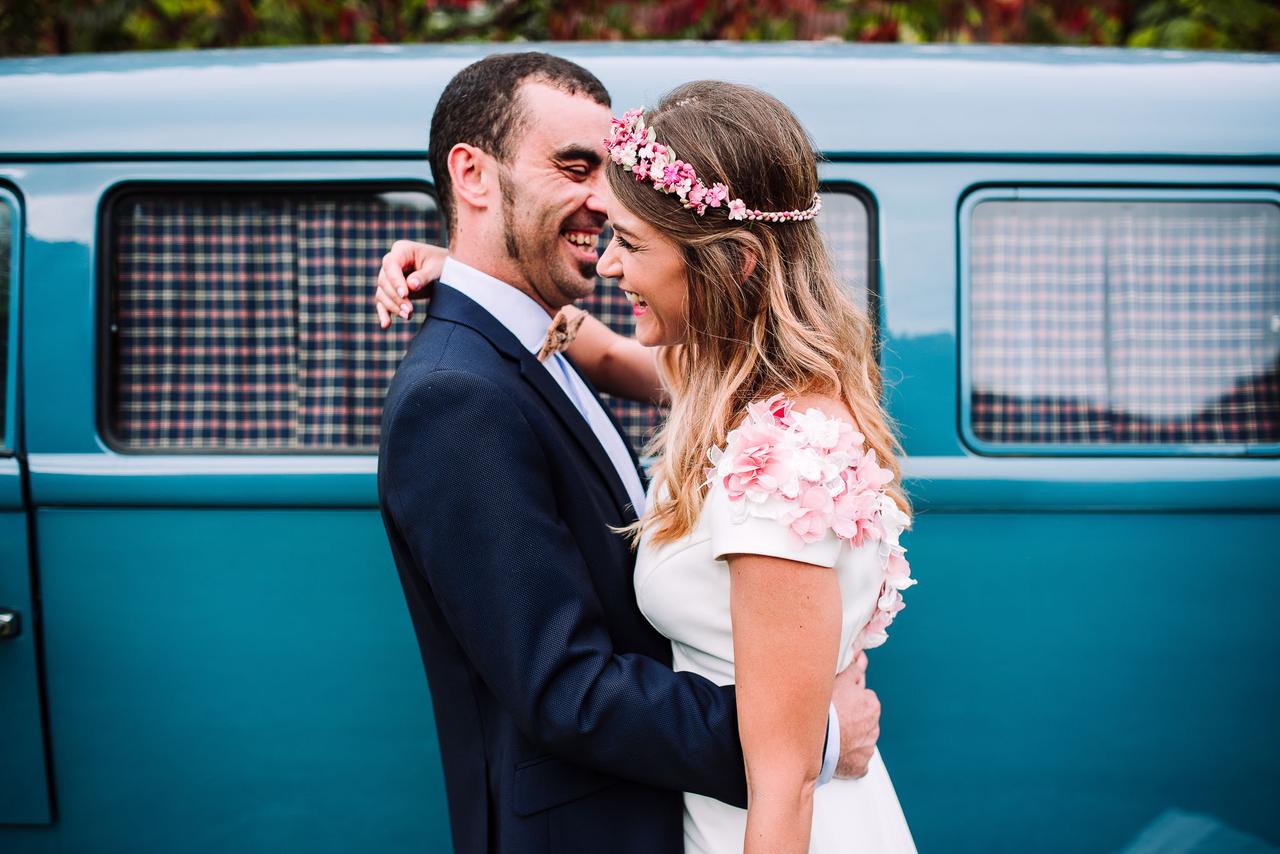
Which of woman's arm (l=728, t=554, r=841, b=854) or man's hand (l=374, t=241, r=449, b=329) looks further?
man's hand (l=374, t=241, r=449, b=329)

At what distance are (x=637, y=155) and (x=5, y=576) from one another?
1.91m

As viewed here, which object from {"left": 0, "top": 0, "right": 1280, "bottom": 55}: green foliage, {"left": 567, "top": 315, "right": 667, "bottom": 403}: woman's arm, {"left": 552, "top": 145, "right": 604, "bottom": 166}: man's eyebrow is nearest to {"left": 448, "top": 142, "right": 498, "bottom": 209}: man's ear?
{"left": 552, "top": 145, "right": 604, "bottom": 166}: man's eyebrow

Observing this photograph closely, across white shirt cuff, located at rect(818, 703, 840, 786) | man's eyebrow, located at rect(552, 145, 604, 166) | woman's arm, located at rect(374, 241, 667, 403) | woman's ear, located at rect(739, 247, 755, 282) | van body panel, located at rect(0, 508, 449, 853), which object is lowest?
van body panel, located at rect(0, 508, 449, 853)

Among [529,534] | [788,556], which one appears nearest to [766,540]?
[788,556]

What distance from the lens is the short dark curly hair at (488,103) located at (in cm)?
187

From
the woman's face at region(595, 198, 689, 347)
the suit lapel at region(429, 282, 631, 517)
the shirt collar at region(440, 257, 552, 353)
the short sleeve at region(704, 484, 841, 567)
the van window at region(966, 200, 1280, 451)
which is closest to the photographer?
the short sleeve at region(704, 484, 841, 567)

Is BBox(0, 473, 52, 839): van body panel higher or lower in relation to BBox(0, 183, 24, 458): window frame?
lower

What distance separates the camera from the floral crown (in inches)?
57.7

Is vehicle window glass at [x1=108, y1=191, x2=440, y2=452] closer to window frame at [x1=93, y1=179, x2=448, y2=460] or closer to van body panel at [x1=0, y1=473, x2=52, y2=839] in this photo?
window frame at [x1=93, y1=179, x2=448, y2=460]

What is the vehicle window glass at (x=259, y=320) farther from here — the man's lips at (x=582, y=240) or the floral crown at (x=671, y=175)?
the floral crown at (x=671, y=175)

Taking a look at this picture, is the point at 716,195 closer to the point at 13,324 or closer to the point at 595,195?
the point at 595,195

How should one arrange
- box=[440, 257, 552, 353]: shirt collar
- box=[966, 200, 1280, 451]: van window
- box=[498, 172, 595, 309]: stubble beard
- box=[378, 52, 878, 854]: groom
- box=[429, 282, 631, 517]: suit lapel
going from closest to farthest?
box=[378, 52, 878, 854]: groom → box=[429, 282, 631, 517]: suit lapel → box=[440, 257, 552, 353]: shirt collar → box=[498, 172, 595, 309]: stubble beard → box=[966, 200, 1280, 451]: van window

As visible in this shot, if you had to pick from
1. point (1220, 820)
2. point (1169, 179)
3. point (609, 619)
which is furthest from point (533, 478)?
point (1220, 820)

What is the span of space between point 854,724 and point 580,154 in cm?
127
